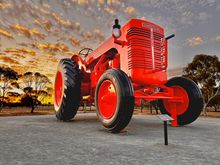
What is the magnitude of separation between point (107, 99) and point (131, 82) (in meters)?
0.80

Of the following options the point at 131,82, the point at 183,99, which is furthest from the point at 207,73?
the point at 131,82

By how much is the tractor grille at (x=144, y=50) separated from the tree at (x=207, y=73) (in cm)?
2042

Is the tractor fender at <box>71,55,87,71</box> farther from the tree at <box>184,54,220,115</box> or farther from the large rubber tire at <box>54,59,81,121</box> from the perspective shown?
the tree at <box>184,54,220,115</box>

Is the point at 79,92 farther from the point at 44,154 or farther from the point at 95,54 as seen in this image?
the point at 44,154

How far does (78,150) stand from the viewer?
3.14m

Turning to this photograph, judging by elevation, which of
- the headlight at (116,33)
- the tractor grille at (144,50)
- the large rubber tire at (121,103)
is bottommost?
the large rubber tire at (121,103)

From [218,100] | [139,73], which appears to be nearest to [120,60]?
[139,73]

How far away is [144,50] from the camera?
5.73 meters

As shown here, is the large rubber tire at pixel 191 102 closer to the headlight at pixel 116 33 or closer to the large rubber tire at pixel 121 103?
the headlight at pixel 116 33

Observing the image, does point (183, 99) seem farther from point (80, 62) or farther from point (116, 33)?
point (80, 62)

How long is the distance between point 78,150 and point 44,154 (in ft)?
1.61

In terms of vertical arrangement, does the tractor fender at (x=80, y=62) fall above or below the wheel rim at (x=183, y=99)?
above

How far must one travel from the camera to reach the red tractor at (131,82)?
473cm

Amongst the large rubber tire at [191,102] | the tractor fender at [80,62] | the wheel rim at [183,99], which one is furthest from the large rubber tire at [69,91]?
the large rubber tire at [191,102]
